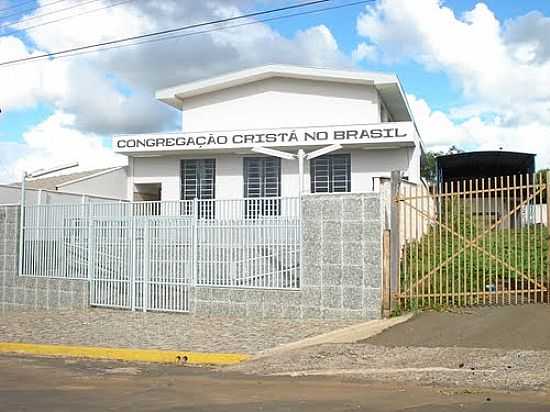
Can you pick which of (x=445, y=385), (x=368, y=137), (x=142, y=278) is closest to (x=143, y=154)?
(x=368, y=137)

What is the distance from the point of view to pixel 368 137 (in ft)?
70.5

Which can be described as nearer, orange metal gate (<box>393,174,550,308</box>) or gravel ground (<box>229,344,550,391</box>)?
gravel ground (<box>229,344,550,391</box>)

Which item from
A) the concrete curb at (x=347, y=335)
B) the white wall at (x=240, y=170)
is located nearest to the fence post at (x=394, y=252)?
the concrete curb at (x=347, y=335)

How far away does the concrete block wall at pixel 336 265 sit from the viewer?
12461 millimetres

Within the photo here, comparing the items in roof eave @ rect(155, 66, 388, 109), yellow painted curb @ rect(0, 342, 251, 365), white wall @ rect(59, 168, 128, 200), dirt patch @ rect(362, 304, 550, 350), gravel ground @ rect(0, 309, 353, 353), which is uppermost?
roof eave @ rect(155, 66, 388, 109)

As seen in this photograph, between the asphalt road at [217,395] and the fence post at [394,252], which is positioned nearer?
the asphalt road at [217,395]

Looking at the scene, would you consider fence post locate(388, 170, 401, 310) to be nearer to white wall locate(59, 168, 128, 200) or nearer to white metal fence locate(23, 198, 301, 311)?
white metal fence locate(23, 198, 301, 311)

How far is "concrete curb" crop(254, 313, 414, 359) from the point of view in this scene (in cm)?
1051

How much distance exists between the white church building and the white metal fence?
7.52 m

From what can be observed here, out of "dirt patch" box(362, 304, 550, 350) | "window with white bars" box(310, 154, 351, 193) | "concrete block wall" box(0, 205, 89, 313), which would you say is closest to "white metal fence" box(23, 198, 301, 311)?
"concrete block wall" box(0, 205, 89, 313)

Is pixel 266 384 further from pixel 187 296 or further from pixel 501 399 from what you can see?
pixel 187 296

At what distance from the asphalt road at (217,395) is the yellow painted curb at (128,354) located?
28.9 inches

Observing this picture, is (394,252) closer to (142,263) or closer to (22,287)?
(142,263)

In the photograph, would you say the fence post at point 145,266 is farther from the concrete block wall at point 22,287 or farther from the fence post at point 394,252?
the fence post at point 394,252
